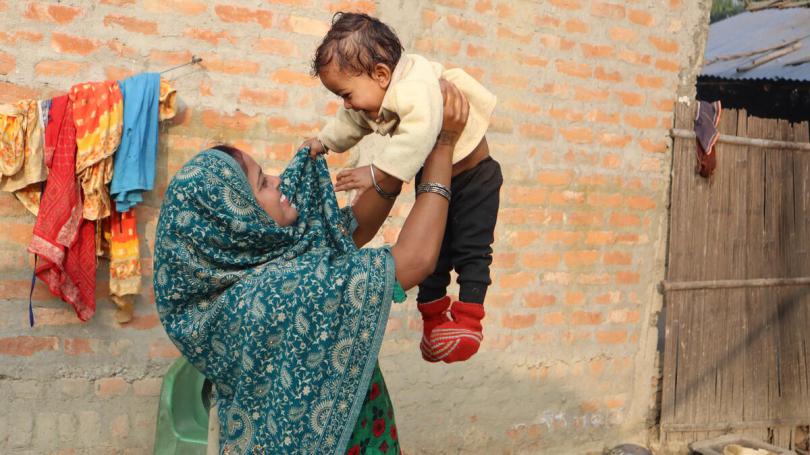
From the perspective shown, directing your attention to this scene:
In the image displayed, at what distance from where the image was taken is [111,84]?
10.8 ft

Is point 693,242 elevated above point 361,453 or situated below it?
above

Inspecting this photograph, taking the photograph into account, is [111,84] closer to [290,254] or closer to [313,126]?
[313,126]

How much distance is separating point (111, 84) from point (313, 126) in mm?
965

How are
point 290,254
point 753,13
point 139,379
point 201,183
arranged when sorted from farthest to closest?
point 753,13 → point 139,379 → point 290,254 → point 201,183

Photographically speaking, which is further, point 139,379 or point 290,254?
point 139,379

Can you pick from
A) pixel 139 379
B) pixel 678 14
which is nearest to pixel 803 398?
pixel 678 14

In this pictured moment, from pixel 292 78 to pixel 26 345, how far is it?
1.64m

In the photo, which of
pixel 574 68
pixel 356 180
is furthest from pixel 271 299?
pixel 574 68

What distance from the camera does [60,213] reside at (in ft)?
10.5

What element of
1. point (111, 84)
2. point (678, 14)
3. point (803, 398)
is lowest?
point (803, 398)

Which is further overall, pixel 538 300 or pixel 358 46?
pixel 538 300

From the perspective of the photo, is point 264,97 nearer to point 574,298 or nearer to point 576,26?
point 576,26

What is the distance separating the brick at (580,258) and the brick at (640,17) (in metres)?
1.41

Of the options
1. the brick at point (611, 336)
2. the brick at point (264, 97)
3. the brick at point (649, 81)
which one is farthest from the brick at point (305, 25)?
the brick at point (611, 336)
